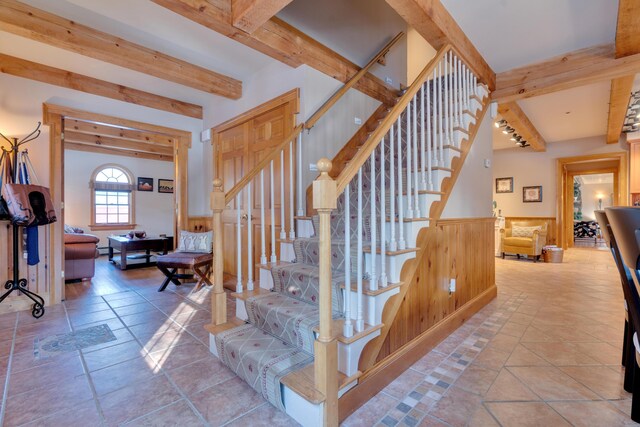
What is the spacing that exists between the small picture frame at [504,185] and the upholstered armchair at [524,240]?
1186 millimetres

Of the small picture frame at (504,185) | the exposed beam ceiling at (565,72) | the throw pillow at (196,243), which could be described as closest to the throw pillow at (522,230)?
the small picture frame at (504,185)

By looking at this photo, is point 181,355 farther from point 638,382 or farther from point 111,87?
point 111,87

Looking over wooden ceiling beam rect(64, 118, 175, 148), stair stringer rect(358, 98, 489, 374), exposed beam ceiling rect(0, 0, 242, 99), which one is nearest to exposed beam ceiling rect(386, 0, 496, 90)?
stair stringer rect(358, 98, 489, 374)

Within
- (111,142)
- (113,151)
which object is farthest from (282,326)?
(113,151)

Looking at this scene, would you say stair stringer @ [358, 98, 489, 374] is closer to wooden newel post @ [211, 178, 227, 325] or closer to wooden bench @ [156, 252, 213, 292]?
wooden newel post @ [211, 178, 227, 325]

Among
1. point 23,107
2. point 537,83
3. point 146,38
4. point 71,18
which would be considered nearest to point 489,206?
point 537,83

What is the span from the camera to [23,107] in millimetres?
3367

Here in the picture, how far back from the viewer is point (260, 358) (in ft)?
5.84

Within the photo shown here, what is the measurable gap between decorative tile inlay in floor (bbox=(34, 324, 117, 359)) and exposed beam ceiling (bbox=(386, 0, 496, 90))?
3.44 m

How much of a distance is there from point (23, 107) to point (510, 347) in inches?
209

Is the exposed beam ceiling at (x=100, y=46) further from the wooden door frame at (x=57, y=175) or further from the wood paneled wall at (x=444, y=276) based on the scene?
the wood paneled wall at (x=444, y=276)

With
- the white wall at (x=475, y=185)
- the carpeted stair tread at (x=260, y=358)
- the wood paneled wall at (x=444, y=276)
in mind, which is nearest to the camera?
the carpeted stair tread at (x=260, y=358)

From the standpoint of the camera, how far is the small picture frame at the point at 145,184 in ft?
28.8

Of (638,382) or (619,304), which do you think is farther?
(619,304)
